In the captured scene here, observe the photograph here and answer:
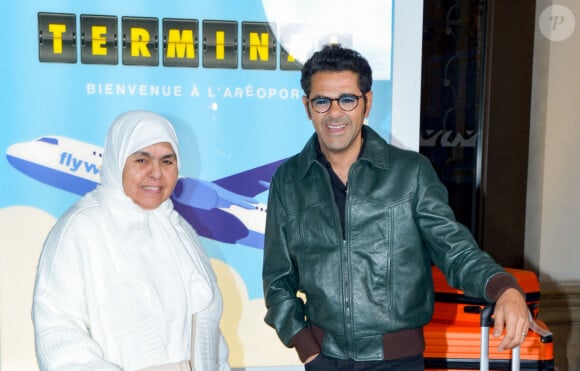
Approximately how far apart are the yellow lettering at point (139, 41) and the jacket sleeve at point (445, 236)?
101cm

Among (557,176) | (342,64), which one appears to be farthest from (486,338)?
(557,176)

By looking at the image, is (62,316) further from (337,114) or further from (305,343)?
(337,114)

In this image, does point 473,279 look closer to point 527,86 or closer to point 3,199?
point 3,199

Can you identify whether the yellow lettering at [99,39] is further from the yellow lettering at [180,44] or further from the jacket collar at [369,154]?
the jacket collar at [369,154]

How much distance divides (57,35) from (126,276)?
0.95 meters

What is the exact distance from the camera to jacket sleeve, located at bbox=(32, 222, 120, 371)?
157 cm

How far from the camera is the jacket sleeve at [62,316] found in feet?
5.14

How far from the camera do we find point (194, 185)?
2.37 metres

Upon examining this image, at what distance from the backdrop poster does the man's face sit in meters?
0.67

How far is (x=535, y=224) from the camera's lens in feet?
12.0

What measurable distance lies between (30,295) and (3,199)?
0.31 meters

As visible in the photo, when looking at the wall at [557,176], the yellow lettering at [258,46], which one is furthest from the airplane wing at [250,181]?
the wall at [557,176]

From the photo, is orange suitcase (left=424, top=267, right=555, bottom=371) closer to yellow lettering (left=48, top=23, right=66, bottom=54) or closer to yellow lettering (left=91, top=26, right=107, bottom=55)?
yellow lettering (left=91, top=26, right=107, bottom=55)

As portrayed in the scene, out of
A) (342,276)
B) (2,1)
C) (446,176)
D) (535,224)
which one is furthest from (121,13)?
(535,224)
